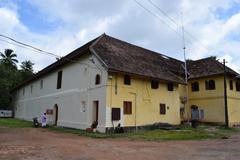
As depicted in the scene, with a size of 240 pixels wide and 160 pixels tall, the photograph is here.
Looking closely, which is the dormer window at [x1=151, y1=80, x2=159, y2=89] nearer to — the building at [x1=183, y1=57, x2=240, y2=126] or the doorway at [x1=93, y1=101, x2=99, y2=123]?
the doorway at [x1=93, y1=101, x2=99, y2=123]

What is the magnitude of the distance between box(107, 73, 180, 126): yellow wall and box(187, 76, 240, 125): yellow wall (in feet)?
16.1

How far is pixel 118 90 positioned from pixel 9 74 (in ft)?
113

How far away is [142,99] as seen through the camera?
22062mm

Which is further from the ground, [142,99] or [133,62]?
[133,62]

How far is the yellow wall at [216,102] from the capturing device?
27566 mm

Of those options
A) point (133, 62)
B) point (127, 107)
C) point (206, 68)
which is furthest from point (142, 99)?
point (206, 68)

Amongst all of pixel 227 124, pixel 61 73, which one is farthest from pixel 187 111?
pixel 61 73

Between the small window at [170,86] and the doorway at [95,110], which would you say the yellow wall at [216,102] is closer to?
the small window at [170,86]

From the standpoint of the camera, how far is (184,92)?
99.9 feet

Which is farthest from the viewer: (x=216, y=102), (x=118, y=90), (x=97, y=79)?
(x=216, y=102)

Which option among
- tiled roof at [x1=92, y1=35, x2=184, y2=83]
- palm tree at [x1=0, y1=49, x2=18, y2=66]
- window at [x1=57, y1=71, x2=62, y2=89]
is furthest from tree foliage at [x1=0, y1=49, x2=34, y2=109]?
tiled roof at [x1=92, y1=35, x2=184, y2=83]

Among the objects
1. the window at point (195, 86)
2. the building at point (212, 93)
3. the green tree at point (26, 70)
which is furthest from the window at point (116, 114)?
the green tree at point (26, 70)

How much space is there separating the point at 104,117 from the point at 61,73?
10.1 meters

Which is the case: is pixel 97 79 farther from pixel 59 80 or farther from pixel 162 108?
pixel 59 80
